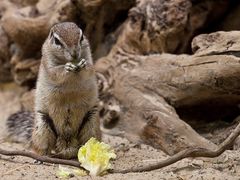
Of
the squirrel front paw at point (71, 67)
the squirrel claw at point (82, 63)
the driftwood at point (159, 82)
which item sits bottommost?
the driftwood at point (159, 82)

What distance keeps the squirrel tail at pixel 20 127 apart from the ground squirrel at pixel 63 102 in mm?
468

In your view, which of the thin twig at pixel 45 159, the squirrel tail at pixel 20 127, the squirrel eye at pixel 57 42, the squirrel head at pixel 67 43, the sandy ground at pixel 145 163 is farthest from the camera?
the squirrel tail at pixel 20 127

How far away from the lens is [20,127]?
4.99 meters

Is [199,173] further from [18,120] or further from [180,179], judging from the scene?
[18,120]

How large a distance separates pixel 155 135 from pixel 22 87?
2.69 m

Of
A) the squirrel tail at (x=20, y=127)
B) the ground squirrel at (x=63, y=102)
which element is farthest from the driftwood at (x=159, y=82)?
the squirrel tail at (x=20, y=127)

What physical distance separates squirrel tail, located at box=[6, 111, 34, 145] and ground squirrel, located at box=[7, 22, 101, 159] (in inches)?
18.4

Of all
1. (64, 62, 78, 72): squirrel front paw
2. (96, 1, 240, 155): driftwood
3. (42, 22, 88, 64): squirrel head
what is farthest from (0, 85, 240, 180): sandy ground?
(42, 22, 88, 64): squirrel head

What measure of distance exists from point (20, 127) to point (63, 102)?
87cm

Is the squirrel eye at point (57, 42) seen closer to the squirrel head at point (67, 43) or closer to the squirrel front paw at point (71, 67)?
the squirrel head at point (67, 43)

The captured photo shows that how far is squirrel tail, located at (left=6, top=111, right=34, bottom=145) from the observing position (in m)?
4.95

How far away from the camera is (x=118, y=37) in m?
5.83

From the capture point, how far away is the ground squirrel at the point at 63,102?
4203 millimetres

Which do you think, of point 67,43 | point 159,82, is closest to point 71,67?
point 67,43
